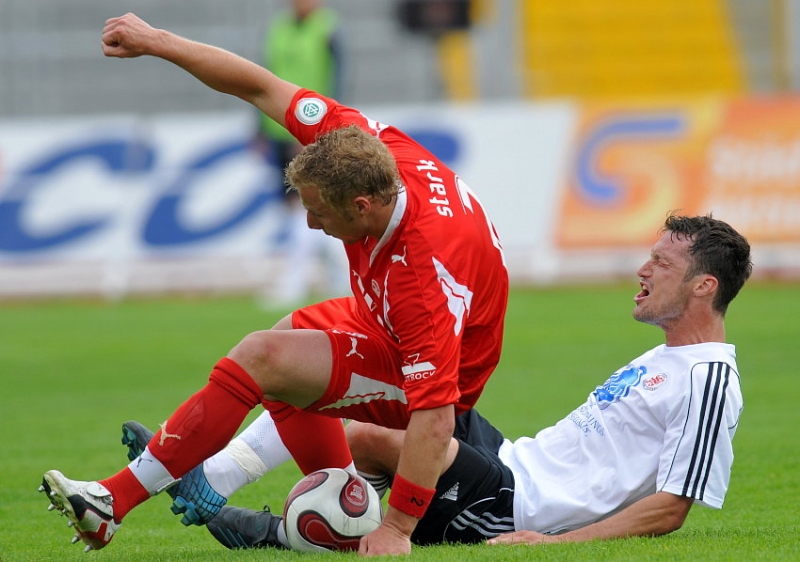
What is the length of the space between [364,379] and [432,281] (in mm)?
467

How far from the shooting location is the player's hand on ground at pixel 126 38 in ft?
15.3

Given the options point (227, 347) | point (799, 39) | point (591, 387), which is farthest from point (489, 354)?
point (799, 39)

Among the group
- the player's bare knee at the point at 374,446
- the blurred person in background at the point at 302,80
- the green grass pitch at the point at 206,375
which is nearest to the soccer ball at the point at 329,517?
the green grass pitch at the point at 206,375

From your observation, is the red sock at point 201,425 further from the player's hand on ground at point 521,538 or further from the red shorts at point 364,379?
the player's hand on ground at point 521,538

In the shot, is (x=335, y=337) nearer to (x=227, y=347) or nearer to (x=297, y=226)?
(x=227, y=347)

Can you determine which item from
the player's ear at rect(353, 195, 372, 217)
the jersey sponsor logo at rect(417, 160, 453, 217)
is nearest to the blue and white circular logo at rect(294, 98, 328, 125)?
the jersey sponsor logo at rect(417, 160, 453, 217)

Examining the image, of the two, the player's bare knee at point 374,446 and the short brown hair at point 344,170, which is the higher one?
the short brown hair at point 344,170

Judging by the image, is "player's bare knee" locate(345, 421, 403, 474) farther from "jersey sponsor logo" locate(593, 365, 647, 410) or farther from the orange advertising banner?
the orange advertising banner

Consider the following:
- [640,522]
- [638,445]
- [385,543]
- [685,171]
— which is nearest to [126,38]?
[385,543]

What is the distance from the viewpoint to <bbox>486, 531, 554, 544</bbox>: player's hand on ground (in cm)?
432

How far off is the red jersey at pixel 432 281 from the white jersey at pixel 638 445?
366 millimetres

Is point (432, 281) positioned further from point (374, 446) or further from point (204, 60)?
point (204, 60)

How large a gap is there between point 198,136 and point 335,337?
1156cm

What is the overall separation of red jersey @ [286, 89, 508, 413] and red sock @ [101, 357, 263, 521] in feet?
1.76
